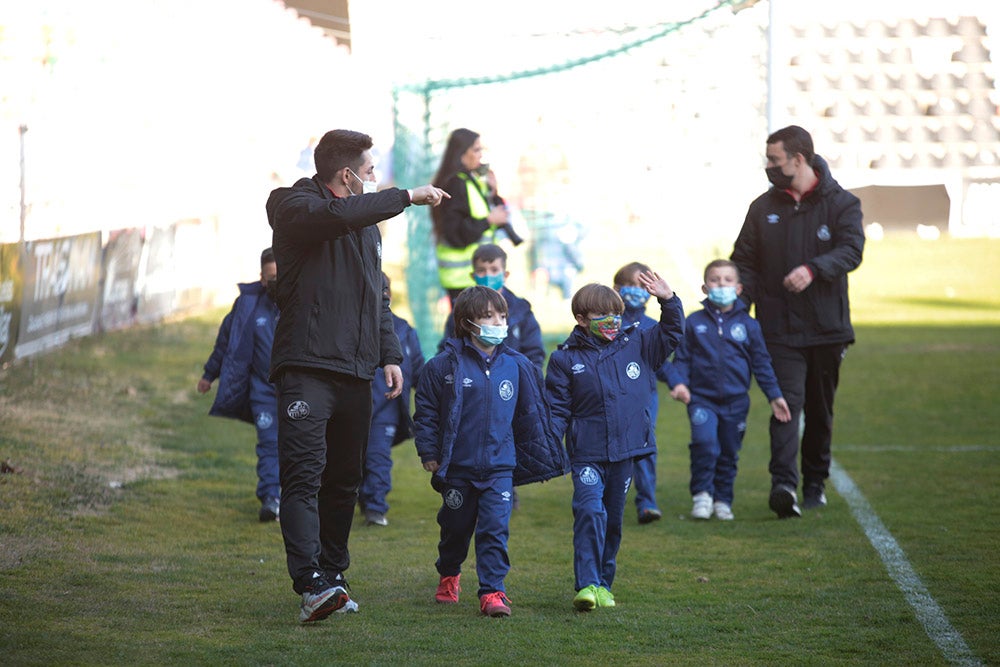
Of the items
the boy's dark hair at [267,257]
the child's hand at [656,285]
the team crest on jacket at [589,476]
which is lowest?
the team crest on jacket at [589,476]

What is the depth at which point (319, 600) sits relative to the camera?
5.65m

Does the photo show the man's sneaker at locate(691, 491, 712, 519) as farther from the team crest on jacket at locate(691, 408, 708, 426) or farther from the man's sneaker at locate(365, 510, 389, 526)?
the man's sneaker at locate(365, 510, 389, 526)

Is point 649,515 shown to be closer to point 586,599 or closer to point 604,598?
point 604,598

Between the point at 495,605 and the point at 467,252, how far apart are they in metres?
4.64

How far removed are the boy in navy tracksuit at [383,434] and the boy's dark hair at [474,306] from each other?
2187mm

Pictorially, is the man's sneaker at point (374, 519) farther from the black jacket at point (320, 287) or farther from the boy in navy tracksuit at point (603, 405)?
the black jacket at point (320, 287)

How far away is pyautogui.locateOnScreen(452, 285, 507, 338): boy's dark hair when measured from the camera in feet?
20.1

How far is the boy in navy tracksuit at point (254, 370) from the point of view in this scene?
8.16m

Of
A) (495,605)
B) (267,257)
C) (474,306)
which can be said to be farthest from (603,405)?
(267,257)

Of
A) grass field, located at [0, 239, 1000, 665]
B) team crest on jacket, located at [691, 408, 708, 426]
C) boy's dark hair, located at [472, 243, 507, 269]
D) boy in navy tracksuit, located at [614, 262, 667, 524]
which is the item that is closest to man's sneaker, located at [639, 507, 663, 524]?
boy in navy tracksuit, located at [614, 262, 667, 524]

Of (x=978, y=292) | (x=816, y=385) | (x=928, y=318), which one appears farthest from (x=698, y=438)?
(x=978, y=292)

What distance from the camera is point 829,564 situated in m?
7.00

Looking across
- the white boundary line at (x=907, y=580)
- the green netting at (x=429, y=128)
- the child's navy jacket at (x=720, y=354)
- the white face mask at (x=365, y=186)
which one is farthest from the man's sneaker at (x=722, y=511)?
the green netting at (x=429, y=128)

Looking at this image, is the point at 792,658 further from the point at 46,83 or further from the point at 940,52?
the point at 940,52
